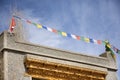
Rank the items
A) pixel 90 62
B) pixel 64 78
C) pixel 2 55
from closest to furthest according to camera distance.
A: pixel 2 55 < pixel 64 78 < pixel 90 62

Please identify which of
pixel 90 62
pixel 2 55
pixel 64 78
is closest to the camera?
pixel 2 55

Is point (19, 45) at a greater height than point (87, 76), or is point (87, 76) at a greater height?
point (19, 45)

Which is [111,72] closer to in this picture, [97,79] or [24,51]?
[97,79]

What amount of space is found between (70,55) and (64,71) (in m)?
1.70

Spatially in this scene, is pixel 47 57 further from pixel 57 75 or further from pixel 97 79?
pixel 97 79

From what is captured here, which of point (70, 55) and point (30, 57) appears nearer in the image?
point (30, 57)

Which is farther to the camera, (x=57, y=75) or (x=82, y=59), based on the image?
(x=82, y=59)

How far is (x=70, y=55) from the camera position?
29.1 meters

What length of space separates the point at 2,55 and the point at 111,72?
9525 mm

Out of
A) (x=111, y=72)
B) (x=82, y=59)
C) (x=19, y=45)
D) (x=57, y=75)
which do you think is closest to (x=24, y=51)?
(x=19, y=45)

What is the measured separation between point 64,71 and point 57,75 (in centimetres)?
65

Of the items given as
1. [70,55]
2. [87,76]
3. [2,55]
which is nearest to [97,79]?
[87,76]

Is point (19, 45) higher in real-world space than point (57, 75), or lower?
higher

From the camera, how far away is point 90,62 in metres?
29.8
